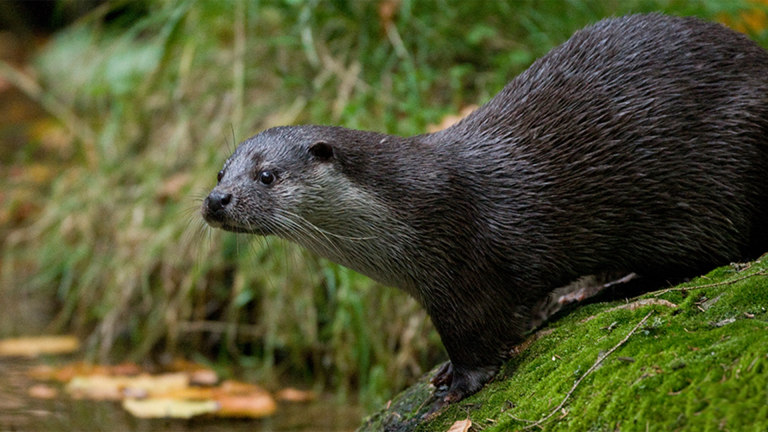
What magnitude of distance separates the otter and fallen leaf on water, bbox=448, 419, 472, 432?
276 millimetres

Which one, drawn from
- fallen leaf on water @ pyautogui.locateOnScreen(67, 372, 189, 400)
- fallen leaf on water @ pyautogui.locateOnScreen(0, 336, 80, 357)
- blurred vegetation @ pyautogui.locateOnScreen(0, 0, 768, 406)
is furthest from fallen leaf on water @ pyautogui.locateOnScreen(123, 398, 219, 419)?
fallen leaf on water @ pyautogui.locateOnScreen(0, 336, 80, 357)

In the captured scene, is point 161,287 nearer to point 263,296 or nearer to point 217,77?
point 263,296

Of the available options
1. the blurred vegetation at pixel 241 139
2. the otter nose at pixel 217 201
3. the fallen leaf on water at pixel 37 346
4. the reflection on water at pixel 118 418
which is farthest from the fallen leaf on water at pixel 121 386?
the otter nose at pixel 217 201

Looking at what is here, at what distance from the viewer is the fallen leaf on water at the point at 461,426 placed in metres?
2.83

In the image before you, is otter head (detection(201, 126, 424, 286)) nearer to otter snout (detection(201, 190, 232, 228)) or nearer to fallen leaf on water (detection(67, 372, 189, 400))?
otter snout (detection(201, 190, 232, 228))

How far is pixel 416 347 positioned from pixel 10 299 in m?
4.33

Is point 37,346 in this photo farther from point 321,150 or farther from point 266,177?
point 321,150

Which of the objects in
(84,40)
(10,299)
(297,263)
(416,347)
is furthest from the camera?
(84,40)

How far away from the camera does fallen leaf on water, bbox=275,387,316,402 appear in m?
5.32

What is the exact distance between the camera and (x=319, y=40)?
6.29 m

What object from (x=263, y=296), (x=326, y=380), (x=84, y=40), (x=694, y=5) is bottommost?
(x=326, y=380)

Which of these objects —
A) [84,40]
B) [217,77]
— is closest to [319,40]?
[217,77]

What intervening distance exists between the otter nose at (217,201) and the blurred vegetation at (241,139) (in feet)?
5.87

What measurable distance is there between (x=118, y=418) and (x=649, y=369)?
3.53m
